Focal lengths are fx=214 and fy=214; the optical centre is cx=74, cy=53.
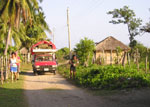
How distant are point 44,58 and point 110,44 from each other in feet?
51.2

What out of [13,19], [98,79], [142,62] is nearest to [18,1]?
[13,19]

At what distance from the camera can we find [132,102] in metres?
7.21

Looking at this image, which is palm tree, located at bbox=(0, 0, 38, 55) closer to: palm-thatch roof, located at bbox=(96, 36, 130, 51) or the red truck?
the red truck

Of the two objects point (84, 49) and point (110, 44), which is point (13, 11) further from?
point (110, 44)

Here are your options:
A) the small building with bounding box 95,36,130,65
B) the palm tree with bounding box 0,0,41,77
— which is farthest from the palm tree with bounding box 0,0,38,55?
the small building with bounding box 95,36,130,65

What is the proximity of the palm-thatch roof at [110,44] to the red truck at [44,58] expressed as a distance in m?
10.9

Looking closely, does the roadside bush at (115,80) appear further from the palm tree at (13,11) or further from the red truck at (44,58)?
the palm tree at (13,11)

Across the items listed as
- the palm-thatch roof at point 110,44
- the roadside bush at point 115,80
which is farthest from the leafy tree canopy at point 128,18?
the roadside bush at point 115,80

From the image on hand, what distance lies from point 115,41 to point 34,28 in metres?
13.1

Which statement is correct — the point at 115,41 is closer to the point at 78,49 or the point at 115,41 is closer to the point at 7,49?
the point at 78,49

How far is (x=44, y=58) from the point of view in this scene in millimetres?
19266

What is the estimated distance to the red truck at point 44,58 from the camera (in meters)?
18.2

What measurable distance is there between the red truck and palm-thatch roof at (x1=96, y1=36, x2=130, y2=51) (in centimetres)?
1089

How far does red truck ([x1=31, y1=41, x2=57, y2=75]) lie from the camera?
18188 mm
